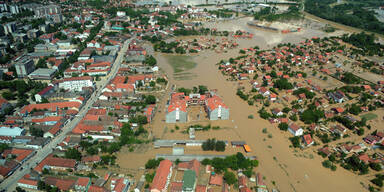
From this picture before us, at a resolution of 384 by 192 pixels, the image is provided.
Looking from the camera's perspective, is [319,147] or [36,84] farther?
[36,84]

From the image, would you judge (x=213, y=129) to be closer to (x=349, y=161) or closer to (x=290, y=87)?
(x=349, y=161)

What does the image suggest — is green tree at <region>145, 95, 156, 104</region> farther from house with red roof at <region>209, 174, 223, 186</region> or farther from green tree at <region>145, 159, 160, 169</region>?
house with red roof at <region>209, 174, 223, 186</region>

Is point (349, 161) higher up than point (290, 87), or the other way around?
point (290, 87)

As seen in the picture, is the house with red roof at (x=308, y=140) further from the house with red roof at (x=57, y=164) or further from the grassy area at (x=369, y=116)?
the house with red roof at (x=57, y=164)

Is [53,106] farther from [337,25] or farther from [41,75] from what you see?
[337,25]

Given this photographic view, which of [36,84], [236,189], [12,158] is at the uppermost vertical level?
[36,84]

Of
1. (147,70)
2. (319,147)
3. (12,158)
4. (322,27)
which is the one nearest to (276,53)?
(147,70)

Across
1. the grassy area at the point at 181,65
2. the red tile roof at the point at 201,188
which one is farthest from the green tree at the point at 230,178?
the grassy area at the point at 181,65
